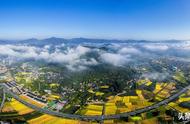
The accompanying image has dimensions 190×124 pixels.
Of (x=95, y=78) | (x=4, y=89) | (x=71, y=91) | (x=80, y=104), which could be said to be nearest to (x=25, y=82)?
(x=4, y=89)

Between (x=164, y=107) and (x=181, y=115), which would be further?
(x=164, y=107)

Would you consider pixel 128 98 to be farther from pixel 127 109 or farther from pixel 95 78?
pixel 95 78

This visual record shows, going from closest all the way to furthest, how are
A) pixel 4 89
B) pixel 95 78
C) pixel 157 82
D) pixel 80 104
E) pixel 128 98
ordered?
pixel 80 104
pixel 128 98
pixel 4 89
pixel 157 82
pixel 95 78

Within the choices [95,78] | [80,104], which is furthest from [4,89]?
[95,78]

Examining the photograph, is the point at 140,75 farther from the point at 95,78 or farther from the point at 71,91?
the point at 71,91

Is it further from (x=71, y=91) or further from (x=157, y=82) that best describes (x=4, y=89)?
(x=157, y=82)

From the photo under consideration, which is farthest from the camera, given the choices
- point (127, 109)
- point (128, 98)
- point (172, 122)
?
point (128, 98)

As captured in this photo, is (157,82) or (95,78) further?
(95,78)

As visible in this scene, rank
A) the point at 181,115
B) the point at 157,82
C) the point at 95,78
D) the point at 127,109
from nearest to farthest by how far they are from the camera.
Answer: the point at 181,115
the point at 127,109
the point at 157,82
the point at 95,78

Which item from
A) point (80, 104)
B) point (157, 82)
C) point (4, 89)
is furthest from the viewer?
point (157, 82)
